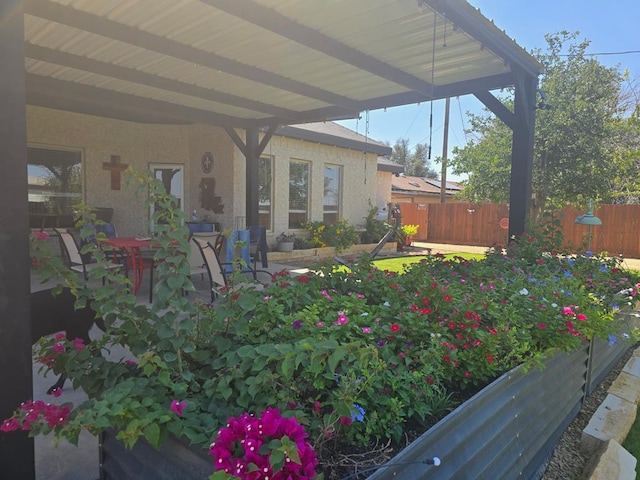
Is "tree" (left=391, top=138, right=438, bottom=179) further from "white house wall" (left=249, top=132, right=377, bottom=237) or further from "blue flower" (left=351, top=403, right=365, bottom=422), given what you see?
"blue flower" (left=351, top=403, right=365, bottom=422)

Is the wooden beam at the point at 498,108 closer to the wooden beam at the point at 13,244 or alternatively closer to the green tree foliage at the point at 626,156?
the wooden beam at the point at 13,244

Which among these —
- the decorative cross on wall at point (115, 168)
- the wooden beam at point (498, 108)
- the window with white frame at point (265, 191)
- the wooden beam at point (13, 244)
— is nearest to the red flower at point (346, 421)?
the wooden beam at point (13, 244)

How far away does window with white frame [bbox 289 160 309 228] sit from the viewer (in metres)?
10.6

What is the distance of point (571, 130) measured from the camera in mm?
9969

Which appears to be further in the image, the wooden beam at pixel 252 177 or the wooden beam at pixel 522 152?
the wooden beam at pixel 252 177

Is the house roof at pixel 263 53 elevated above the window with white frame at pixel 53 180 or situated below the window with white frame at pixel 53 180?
above

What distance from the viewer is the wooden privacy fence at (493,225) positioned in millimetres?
13461

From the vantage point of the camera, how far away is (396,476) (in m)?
1.30

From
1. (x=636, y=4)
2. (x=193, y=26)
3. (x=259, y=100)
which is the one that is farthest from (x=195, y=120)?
(x=636, y=4)

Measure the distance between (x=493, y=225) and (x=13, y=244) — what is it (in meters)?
16.4

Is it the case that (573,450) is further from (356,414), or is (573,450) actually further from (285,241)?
(285,241)

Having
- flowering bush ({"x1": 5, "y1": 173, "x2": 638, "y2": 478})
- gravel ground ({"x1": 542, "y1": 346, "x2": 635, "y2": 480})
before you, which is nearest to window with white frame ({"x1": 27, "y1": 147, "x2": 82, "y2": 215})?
flowering bush ({"x1": 5, "y1": 173, "x2": 638, "y2": 478})

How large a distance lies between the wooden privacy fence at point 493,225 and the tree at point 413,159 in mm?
33917

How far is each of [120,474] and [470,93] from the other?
5599mm
